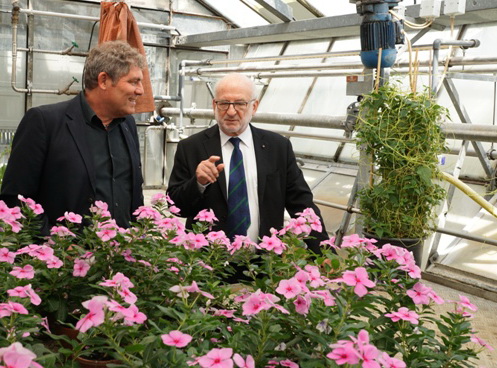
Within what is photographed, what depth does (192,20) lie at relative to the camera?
28.2 feet

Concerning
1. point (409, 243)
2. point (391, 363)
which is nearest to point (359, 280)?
point (391, 363)

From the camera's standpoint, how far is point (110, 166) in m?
2.22

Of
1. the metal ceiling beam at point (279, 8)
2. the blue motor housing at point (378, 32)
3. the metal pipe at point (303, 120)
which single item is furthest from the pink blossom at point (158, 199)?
the metal ceiling beam at point (279, 8)

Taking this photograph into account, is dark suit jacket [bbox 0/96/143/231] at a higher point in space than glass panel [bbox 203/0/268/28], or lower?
lower

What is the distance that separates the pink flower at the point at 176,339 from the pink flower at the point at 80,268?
1.38ft

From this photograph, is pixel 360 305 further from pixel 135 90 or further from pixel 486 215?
pixel 486 215

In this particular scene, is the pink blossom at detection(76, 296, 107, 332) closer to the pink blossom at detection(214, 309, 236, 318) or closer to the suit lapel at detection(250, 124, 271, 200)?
the pink blossom at detection(214, 309, 236, 318)

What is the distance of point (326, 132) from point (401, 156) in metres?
3.57

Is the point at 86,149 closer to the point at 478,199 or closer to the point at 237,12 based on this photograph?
the point at 478,199

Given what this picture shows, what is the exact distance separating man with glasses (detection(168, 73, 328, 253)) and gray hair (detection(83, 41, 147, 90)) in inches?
13.6

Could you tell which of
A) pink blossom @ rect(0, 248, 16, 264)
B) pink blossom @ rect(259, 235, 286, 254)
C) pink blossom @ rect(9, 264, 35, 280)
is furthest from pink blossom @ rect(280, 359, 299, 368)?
pink blossom @ rect(0, 248, 16, 264)

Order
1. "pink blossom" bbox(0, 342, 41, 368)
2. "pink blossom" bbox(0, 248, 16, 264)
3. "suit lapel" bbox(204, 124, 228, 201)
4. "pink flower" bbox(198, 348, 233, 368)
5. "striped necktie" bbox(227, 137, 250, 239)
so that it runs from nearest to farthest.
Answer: "pink blossom" bbox(0, 342, 41, 368), "pink flower" bbox(198, 348, 233, 368), "pink blossom" bbox(0, 248, 16, 264), "striped necktie" bbox(227, 137, 250, 239), "suit lapel" bbox(204, 124, 228, 201)

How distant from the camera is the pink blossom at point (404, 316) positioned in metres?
0.99

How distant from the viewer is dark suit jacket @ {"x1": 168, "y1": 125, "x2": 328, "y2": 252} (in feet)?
7.57
